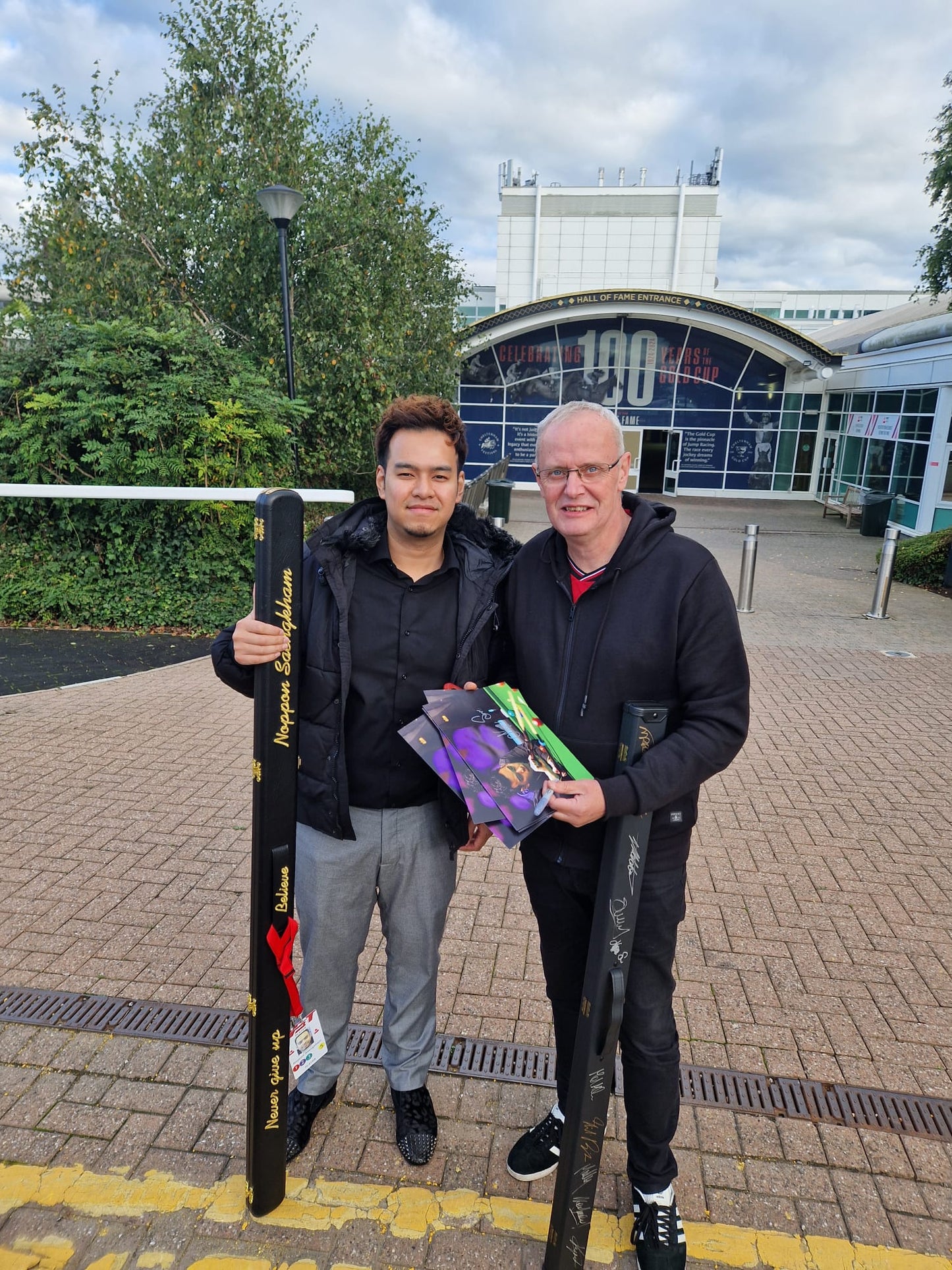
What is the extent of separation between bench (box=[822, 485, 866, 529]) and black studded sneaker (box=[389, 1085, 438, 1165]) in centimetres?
2038

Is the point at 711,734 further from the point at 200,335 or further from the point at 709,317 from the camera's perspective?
the point at 709,317

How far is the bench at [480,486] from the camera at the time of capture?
13312mm

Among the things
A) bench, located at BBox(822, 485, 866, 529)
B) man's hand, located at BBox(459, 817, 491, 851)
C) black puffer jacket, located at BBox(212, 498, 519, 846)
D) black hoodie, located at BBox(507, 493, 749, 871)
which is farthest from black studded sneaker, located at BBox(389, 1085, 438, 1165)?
bench, located at BBox(822, 485, 866, 529)

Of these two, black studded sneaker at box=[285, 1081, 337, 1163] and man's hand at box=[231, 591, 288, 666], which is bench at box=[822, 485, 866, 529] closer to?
black studded sneaker at box=[285, 1081, 337, 1163]

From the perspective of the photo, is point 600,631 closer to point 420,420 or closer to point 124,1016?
point 420,420

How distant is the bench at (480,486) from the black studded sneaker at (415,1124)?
831 cm

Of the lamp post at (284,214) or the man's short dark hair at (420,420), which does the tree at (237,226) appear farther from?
the man's short dark hair at (420,420)

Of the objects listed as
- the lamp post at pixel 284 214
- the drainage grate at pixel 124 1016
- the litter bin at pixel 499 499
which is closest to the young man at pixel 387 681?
the drainage grate at pixel 124 1016

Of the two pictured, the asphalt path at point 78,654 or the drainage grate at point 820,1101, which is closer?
the drainage grate at point 820,1101

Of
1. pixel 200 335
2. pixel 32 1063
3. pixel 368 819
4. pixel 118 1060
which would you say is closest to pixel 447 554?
pixel 368 819

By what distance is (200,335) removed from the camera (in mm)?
8961

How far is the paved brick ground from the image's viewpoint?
8.17 ft

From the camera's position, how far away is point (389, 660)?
2303 mm

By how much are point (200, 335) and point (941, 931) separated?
881 centimetres
